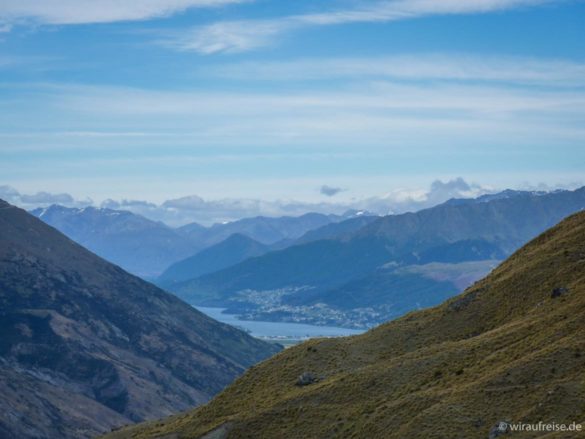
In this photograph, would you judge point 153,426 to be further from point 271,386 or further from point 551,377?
point 551,377

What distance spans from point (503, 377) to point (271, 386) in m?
46.4

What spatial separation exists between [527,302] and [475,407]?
34.3m

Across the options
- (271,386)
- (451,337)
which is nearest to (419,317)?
(451,337)

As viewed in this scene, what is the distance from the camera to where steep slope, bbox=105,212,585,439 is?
101m

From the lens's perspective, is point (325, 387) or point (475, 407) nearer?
point (475, 407)

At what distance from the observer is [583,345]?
104438 millimetres

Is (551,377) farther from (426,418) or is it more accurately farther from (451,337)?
(451,337)

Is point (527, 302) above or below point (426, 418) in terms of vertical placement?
above

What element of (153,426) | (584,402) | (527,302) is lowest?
(153,426)

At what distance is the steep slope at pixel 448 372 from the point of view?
332ft

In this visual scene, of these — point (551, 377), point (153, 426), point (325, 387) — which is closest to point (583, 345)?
point (551, 377)

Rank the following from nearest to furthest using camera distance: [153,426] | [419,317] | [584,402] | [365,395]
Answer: [584,402] → [365,395] → [419,317] → [153,426]

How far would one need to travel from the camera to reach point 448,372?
11794 centimetres

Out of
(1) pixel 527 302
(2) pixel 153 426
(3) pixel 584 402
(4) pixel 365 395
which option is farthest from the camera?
(2) pixel 153 426
